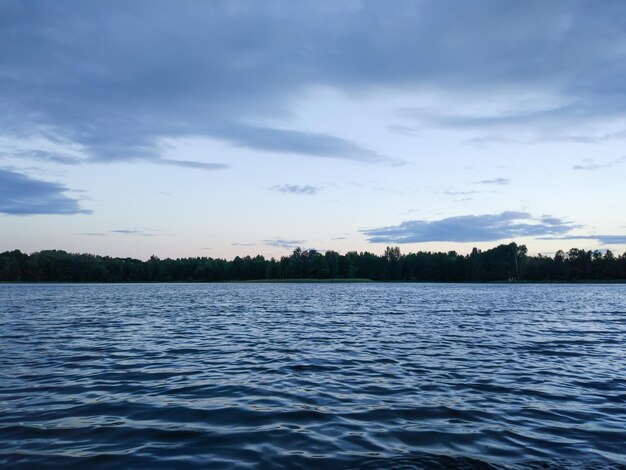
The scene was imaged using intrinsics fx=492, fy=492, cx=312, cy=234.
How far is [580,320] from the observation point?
40.2m

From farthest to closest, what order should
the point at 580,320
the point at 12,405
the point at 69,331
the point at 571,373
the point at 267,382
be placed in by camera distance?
1. the point at 580,320
2. the point at 69,331
3. the point at 571,373
4. the point at 267,382
5. the point at 12,405

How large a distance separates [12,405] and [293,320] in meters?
27.0

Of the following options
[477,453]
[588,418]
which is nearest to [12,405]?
[477,453]

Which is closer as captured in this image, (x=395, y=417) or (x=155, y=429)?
(x=155, y=429)

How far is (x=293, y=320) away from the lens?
39.2 metres

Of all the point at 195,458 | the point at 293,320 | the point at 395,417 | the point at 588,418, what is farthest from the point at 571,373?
the point at 293,320

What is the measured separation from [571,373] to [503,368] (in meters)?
2.32

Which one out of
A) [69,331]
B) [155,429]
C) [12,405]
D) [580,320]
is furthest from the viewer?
[580,320]

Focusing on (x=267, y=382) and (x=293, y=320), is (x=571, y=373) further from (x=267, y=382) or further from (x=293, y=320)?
(x=293, y=320)

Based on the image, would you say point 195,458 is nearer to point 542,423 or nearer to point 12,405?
point 12,405

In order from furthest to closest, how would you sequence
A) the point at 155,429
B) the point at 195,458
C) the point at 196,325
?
the point at 196,325
the point at 155,429
the point at 195,458

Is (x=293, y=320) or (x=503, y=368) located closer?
(x=503, y=368)

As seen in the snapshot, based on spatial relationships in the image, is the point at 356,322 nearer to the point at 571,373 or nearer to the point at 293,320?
the point at 293,320

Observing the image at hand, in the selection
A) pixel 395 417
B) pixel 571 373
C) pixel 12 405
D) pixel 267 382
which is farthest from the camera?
pixel 571 373
